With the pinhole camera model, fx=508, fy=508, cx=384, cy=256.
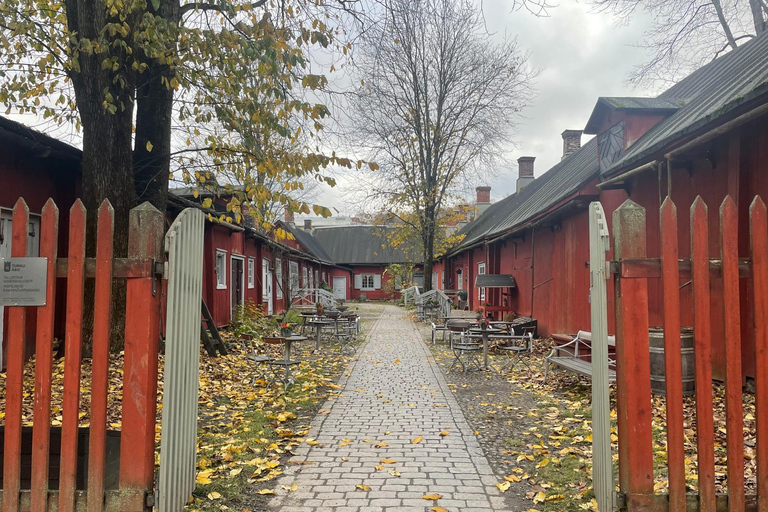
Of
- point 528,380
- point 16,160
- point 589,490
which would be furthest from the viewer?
point 528,380

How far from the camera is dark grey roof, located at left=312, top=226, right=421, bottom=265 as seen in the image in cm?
3978

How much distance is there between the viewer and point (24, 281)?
2721 millimetres

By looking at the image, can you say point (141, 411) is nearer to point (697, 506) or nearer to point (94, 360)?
point (94, 360)

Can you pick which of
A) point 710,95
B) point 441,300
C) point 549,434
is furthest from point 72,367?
point 441,300

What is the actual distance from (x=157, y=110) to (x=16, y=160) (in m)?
2.12

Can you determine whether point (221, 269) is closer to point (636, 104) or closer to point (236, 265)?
point (236, 265)

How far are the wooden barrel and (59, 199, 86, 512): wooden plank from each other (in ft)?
18.5

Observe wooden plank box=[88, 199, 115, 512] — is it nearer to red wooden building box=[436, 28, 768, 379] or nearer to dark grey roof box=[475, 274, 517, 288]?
red wooden building box=[436, 28, 768, 379]

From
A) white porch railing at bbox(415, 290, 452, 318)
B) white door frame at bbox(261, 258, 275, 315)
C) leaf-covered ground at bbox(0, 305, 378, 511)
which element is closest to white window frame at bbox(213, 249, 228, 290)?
white door frame at bbox(261, 258, 275, 315)

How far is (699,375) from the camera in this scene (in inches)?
105

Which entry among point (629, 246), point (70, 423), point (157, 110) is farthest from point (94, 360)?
point (157, 110)

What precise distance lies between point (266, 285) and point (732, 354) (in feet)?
60.8

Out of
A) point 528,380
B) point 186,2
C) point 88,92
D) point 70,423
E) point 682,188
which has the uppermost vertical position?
point 186,2

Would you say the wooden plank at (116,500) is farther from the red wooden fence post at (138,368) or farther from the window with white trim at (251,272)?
the window with white trim at (251,272)
